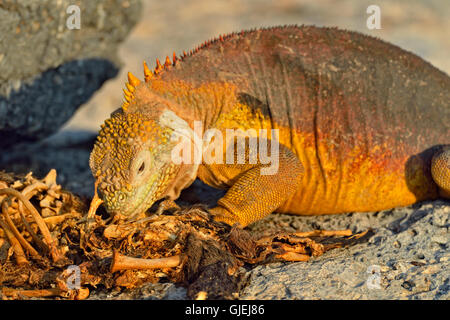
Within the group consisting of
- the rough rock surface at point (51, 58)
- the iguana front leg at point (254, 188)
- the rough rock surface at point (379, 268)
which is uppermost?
the rough rock surface at point (51, 58)

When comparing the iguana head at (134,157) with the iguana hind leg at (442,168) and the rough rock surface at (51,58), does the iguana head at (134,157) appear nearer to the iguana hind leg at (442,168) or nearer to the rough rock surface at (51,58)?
the rough rock surface at (51,58)

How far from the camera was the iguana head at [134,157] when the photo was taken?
10.7 ft

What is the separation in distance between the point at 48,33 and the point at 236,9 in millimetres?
9976

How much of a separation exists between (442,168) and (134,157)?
2.19 m

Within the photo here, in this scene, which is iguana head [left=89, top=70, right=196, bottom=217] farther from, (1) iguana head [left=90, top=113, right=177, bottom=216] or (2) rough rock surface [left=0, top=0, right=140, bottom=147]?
(2) rough rock surface [left=0, top=0, right=140, bottom=147]

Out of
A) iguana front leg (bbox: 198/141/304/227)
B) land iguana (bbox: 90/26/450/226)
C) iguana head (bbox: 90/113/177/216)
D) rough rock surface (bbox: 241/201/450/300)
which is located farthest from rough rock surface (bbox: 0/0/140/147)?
rough rock surface (bbox: 241/201/450/300)

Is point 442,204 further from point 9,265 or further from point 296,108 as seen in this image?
point 9,265

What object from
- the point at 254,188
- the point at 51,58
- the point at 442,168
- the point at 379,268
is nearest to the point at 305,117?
the point at 254,188

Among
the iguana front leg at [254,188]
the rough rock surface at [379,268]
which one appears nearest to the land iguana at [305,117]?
the iguana front leg at [254,188]

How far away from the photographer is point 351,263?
3.04 meters

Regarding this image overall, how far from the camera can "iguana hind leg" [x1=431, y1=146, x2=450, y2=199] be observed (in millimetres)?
3721

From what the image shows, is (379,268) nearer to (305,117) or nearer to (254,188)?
(254,188)
